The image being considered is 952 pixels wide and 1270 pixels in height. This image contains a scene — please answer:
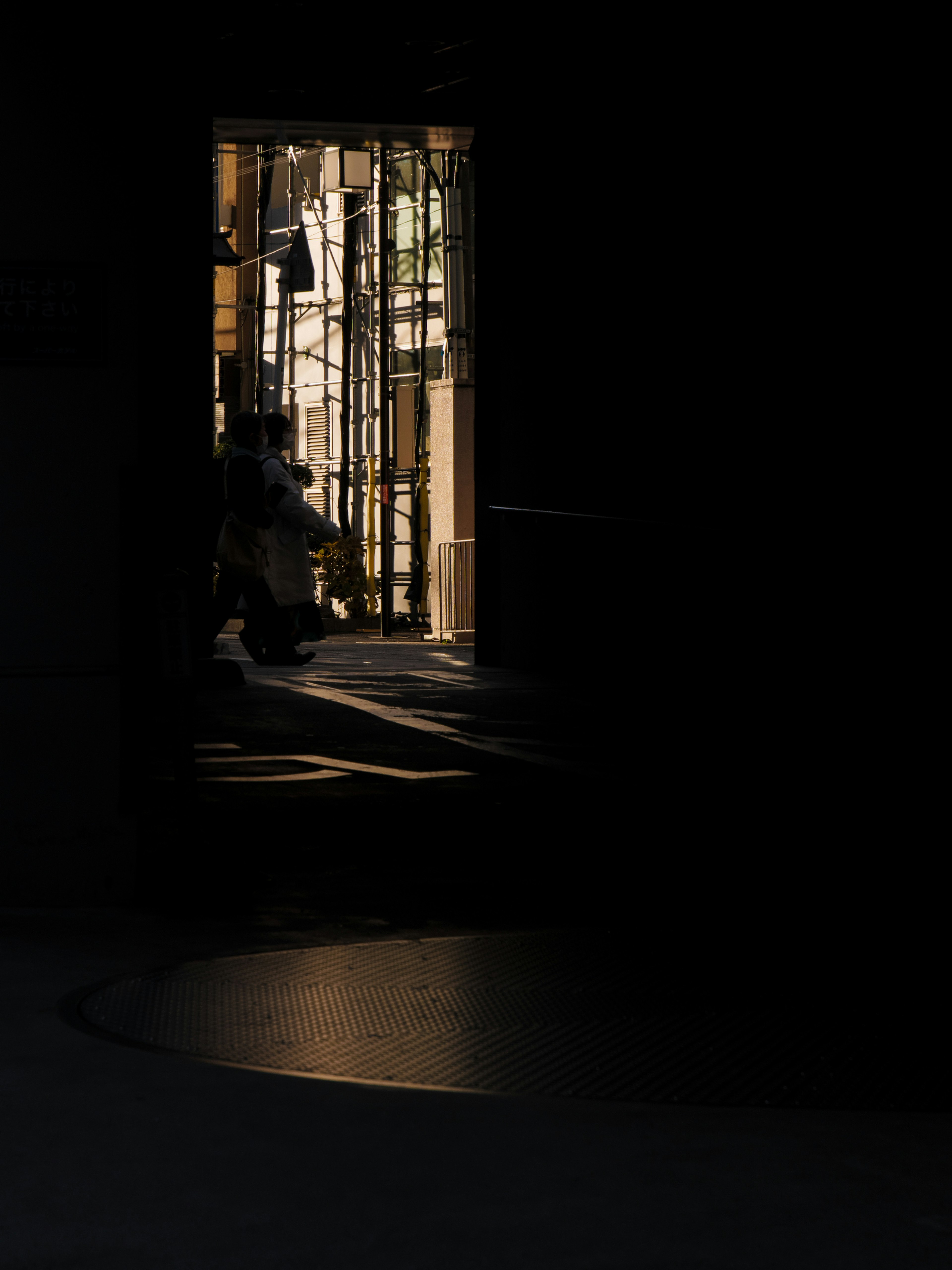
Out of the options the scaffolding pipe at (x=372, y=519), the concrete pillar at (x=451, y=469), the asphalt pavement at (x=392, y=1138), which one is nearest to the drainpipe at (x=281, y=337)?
the scaffolding pipe at (x=372, y=519)

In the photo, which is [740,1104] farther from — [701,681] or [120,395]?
[701,681]

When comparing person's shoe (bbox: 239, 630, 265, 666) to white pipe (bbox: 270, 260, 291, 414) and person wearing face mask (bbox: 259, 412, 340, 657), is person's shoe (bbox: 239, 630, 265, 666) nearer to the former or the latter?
person wearing face mask (bbox: 259, 412, 340, 657)

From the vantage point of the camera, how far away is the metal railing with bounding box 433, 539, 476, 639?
72.0 feet

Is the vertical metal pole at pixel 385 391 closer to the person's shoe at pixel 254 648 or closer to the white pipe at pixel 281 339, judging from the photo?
the white pipe at pixel 281 339

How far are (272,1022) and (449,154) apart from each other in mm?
24983

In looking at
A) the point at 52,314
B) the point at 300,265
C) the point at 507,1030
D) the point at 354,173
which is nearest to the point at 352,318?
the point at 300,265

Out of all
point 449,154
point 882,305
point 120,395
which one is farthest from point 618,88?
point 449,154

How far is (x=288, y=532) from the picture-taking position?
43.9ft

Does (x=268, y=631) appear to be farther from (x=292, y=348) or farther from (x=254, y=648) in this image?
(x=292, y=348)

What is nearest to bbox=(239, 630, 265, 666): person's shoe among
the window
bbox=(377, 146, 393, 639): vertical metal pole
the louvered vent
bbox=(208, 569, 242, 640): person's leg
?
bbox=(208, 569, 242, 640): person's leg

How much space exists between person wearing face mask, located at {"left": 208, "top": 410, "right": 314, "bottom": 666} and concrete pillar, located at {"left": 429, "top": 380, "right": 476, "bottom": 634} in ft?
29.3

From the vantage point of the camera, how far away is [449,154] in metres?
27.2

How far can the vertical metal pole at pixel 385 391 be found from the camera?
27.0m

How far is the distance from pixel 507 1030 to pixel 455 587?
60.9 ft
